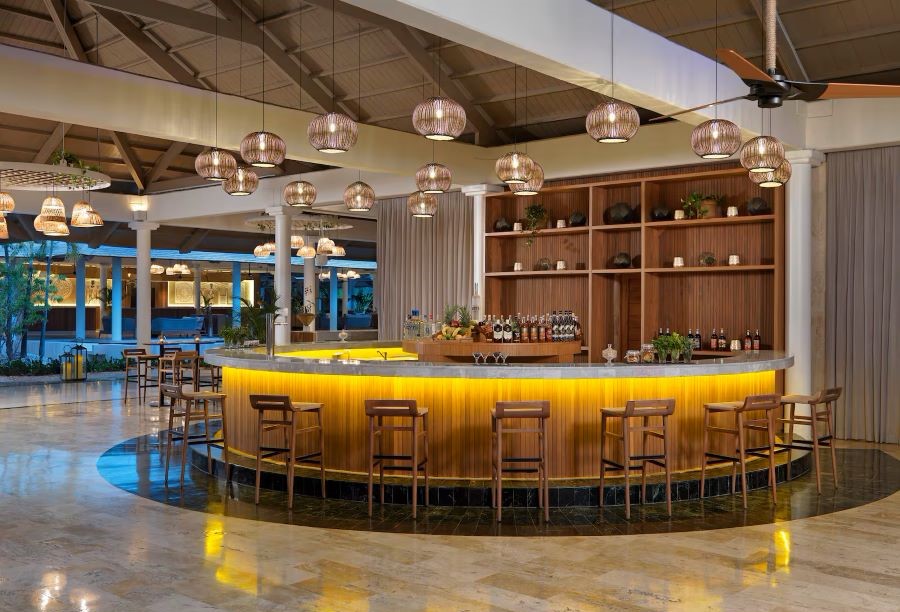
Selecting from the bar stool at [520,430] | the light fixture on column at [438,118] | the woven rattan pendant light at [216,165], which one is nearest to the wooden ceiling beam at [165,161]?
the woven rattan pendant light at [216,165]

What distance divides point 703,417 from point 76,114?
22.1 ft

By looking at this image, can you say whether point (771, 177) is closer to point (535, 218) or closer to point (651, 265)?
point (651, 265)

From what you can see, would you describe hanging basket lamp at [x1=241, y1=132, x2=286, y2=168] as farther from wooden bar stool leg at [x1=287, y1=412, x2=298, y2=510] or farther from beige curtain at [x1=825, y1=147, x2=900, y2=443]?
beige curtain at [x1=825, y1=147, x2=900, y2=443]

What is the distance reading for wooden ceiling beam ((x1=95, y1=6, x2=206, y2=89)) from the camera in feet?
36.1

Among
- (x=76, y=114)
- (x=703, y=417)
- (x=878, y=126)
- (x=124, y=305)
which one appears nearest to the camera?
(x=703, y=417)

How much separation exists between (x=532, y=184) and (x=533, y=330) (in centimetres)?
151

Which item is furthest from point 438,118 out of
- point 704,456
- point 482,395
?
point 704,456

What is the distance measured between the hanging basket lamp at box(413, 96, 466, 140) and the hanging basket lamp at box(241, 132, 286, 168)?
52.0 inches

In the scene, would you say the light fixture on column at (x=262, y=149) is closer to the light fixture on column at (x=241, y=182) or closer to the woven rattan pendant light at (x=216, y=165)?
the woven rattan pendant light at (x=216, y=165)

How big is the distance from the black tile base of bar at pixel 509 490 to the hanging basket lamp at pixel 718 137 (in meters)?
2.68

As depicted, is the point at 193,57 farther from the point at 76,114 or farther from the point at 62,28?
the point at 76,114

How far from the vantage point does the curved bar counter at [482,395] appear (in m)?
6.78

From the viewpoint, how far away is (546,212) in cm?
1198

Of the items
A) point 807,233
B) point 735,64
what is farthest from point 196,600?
point 807,233
